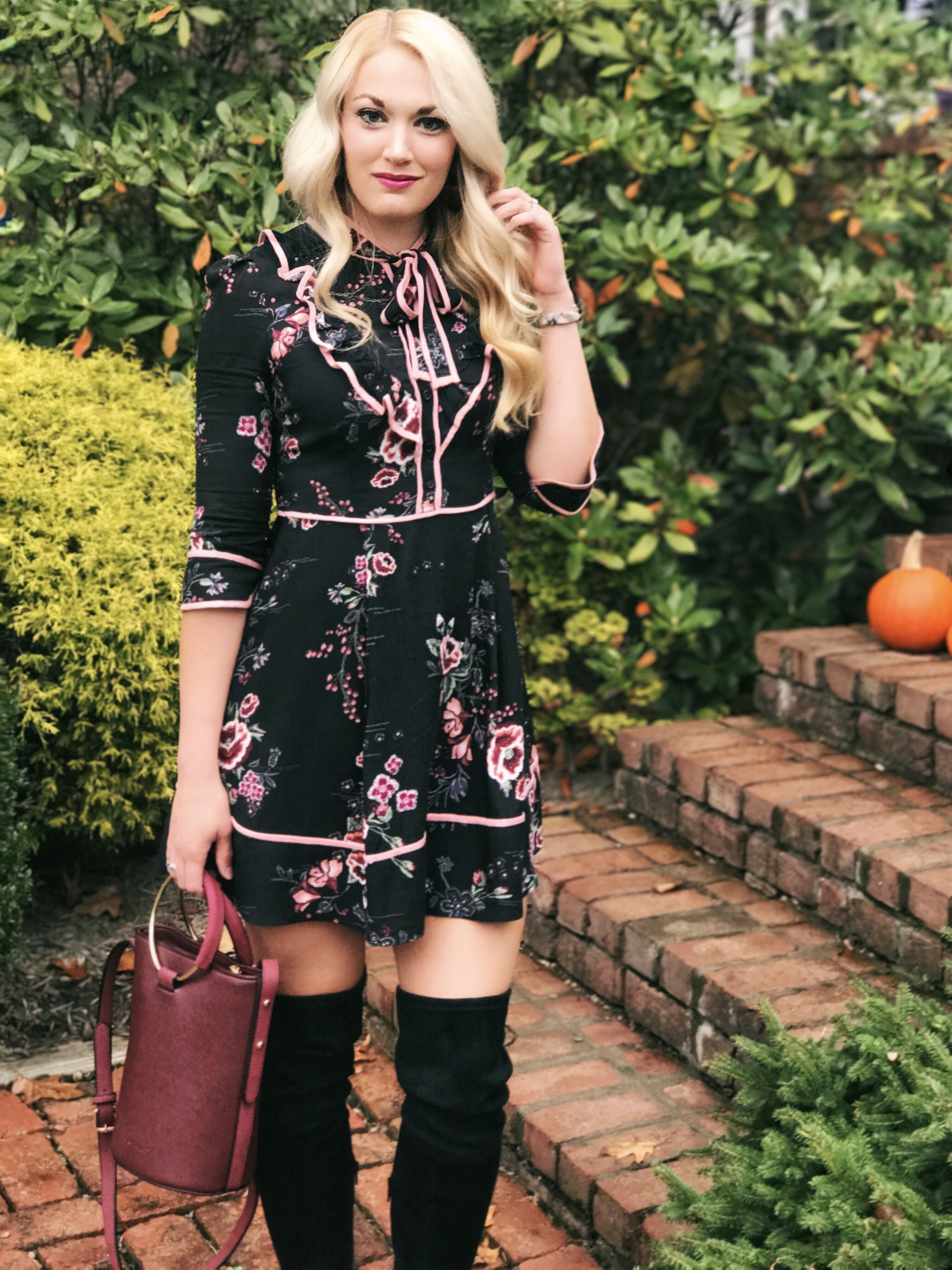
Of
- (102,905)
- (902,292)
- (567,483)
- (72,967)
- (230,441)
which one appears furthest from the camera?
(902,292)

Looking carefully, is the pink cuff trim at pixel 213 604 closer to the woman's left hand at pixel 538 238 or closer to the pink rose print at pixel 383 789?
the pink rose print at pixel 383 789

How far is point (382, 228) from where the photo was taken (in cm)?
201

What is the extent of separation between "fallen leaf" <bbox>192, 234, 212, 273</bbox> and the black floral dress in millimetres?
1512

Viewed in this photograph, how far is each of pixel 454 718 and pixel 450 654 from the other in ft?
0.31

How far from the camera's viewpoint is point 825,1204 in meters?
1.95

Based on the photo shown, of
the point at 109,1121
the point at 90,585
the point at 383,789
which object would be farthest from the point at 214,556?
the point at 90,585

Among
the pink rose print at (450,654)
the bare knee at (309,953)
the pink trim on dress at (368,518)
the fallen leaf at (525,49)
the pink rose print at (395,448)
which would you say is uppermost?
the fallen leaf at (525,49)

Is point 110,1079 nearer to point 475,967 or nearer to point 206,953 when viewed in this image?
point 206,953

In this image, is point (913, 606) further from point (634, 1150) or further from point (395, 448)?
point (395, 448)

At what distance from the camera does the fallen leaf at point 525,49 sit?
3.70 metres

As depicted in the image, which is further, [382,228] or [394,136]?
[382,228]

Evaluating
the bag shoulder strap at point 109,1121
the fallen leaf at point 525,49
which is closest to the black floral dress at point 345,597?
the bag shoulder strap at point 109,1121

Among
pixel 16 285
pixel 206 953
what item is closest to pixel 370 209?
pixel 206 953

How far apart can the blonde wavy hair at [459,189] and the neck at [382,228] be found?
2 centimetres
